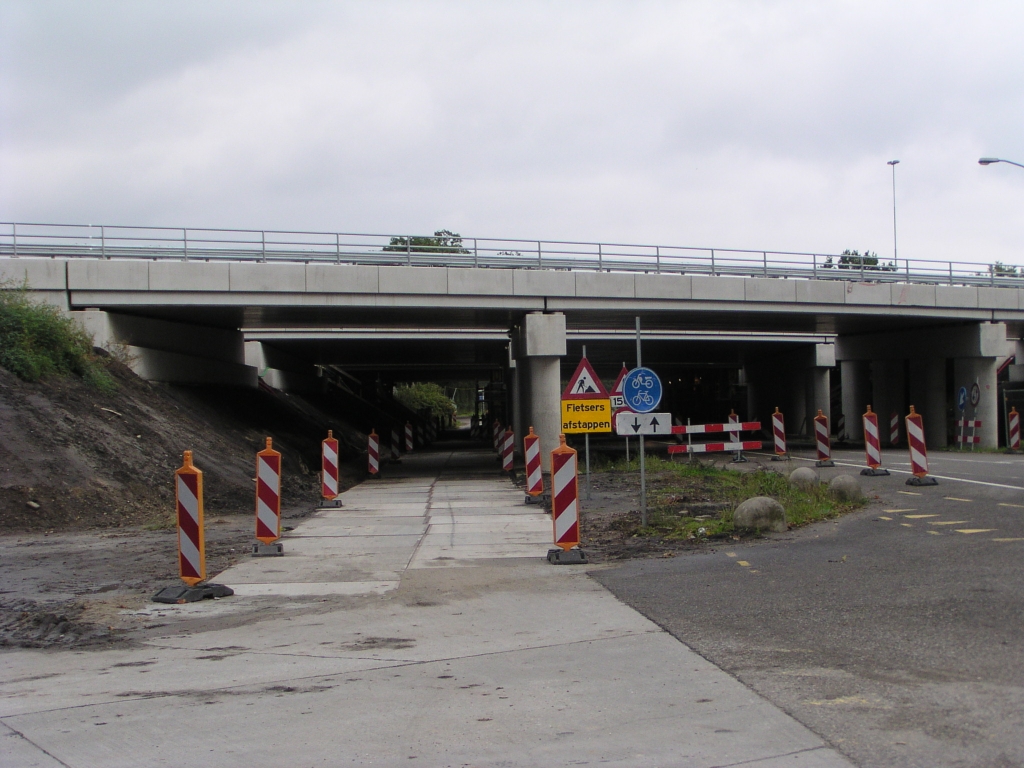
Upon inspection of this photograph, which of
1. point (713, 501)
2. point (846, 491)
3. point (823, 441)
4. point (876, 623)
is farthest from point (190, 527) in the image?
point (823, 441)

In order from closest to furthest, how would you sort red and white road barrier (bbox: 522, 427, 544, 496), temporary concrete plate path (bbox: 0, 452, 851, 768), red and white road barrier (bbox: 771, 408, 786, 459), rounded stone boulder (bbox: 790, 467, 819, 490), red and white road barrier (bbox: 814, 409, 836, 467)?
temporary concrete plate path (bbox: 0, 452, 851, 768), rounded stone boulder (bbox: 790, 467, 819, 490), red and white road barrier (bbox: 522, 427, 544, 496), red and white road barrier (bbox: 814, 409, 836, 467), red and white road barrier (bbox: 771, 408, 786, 459)

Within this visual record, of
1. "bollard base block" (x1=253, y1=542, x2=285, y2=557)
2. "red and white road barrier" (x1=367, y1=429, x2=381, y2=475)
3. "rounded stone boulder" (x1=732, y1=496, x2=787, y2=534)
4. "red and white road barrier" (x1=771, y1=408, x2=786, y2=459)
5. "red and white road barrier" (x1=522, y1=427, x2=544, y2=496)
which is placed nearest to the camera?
"rounded stone boulder" (x1=732, y1=496, x2=787, y2=534)

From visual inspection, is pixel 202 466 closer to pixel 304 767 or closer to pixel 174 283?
pixel 174 283

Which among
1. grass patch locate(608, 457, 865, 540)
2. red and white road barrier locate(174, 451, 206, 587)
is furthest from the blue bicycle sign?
red and white road barrier locate(174, 451, 206, 587)

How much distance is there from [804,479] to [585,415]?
12.2 feet

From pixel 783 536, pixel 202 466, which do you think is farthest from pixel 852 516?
pixel 202 466

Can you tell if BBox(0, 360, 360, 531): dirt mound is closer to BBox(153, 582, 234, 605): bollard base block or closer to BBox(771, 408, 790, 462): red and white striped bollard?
BBox(153, 582, 234, 605): bollard base block

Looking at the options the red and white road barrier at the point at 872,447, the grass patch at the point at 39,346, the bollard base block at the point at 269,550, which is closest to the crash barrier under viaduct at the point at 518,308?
the grass patch at the point at 39,346

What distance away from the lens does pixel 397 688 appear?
545 cm

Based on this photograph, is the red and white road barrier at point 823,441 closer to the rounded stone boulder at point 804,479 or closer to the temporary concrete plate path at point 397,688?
the rounded stone boulder at point 804,479

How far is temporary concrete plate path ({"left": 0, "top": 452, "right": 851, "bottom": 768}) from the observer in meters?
4.33

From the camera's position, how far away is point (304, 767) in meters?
4.17

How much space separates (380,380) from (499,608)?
57.4 metres

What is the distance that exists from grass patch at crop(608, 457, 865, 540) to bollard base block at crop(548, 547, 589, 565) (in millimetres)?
1649
